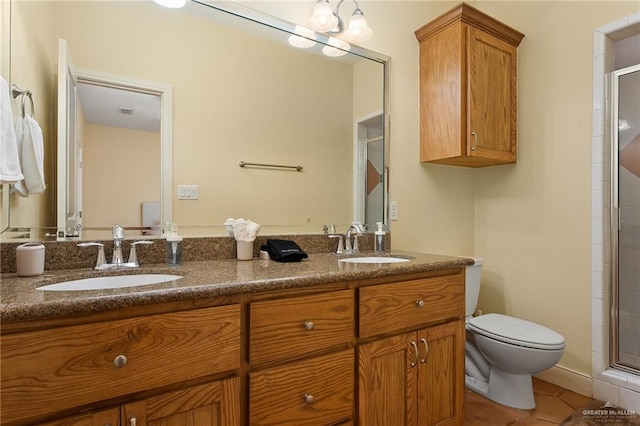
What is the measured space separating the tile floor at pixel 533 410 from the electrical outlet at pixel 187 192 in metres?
1.71

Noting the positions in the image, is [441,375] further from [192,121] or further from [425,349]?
[192,121]

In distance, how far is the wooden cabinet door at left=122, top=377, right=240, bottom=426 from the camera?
33.9 inches

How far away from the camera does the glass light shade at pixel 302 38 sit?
181cm

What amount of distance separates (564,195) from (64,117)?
2.55 m

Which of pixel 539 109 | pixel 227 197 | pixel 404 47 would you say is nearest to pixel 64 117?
pixel 227 197

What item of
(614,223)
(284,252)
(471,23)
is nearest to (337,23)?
(471,23)

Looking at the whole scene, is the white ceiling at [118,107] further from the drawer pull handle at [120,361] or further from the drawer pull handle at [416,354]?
the drawer pull handle at [416,354]

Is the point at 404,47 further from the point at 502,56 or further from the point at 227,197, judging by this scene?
the point at 227,197

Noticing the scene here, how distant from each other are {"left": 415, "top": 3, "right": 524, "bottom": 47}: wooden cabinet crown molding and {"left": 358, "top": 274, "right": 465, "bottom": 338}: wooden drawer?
4.78 ft

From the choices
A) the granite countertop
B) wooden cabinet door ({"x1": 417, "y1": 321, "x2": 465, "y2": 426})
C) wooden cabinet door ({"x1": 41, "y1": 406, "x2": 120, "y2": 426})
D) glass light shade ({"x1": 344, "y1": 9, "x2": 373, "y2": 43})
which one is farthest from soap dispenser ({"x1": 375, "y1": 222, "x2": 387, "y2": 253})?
wooden cabinet door ({"x1": 41, "y1": 406, "x2": 120, "y2": 426})

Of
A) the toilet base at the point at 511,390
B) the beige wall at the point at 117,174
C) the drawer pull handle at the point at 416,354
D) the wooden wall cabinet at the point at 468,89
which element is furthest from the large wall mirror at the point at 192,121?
the toilet base at the point at 511,390

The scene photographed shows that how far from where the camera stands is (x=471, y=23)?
2014 millimetres

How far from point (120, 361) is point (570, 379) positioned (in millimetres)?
2393

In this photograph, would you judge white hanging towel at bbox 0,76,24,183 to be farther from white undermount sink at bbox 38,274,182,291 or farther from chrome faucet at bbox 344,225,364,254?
chrome faucet at bbox 344,225,364,254
